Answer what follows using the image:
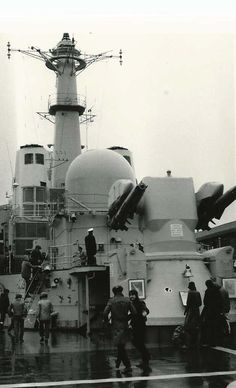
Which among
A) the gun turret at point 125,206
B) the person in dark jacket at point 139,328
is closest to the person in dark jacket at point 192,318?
the person in dark jacket at point 139,328

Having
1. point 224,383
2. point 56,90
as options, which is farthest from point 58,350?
point 56,90

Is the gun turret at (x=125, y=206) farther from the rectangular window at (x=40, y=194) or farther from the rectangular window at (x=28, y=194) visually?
the rectangular window at (x=28, y=194)

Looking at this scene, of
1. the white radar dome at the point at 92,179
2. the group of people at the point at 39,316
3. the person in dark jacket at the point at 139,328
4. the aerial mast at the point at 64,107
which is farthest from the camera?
the aerial mast at the point at 64,107

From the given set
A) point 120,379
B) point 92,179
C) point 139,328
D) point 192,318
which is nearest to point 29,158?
point 92,179

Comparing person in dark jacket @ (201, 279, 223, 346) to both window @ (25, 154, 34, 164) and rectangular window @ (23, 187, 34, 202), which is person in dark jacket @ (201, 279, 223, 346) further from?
window @ (25, 154, 34, 164)

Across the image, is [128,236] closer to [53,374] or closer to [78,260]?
[78,260]

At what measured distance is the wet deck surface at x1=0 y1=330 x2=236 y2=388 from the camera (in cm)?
853

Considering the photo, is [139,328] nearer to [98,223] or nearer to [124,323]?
[124,323]

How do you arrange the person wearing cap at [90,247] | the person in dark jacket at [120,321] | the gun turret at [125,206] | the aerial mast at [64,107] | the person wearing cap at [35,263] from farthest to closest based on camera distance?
the aerial mast at [64,107] → the person wearing cap at [35,263] → the person wearing cap at [90,247] → the gun turret at [125,206] → the person in dark jacket at [120,321]

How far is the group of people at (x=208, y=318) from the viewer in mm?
12547

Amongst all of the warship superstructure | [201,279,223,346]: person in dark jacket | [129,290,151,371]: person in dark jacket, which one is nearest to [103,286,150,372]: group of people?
[129,290,151,371]: person in dark jacket

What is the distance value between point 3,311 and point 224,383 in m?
12.3

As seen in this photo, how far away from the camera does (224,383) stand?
8344mm

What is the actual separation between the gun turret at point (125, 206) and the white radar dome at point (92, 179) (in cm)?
554
